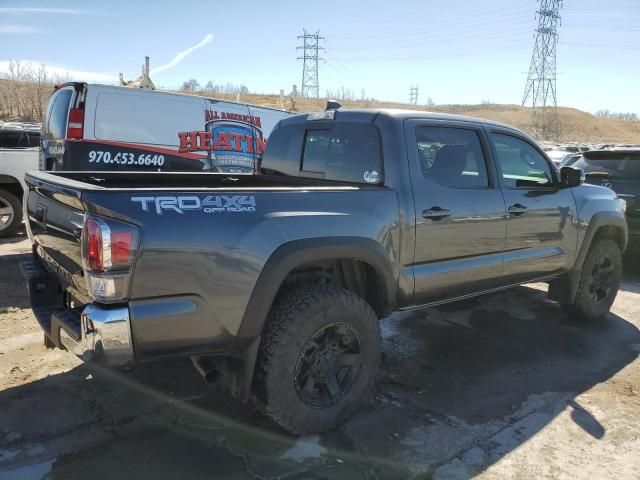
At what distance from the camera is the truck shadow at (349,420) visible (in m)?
2.85

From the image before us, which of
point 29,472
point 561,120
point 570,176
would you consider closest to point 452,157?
point 570,176

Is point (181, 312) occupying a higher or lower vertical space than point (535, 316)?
higher

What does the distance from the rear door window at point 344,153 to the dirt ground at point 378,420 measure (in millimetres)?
1555

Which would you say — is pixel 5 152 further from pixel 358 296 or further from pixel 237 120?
pixel 358 296

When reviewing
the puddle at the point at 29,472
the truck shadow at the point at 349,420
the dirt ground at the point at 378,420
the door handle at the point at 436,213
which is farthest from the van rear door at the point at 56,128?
the door handle at the point at 436,213

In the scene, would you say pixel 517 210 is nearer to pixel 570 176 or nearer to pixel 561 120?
pixel 570 176

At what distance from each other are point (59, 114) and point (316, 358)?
5355 millimetres

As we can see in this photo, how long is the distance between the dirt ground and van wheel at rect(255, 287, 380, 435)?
0.62ft

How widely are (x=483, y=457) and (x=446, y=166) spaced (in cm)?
195

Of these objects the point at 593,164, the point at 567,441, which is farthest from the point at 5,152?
the point at 593,164

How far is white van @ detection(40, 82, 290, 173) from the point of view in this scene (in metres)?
6.50

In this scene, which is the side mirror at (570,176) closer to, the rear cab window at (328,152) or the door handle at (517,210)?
the door handle at (517,210)

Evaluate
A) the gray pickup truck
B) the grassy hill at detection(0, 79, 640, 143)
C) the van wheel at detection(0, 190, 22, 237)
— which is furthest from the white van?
the grassy hill at detection(0, 79, 640, 143)

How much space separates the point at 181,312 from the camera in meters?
2.52
